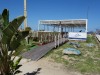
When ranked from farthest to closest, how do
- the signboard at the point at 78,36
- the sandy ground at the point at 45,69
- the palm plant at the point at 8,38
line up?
1. the signboard at the point at 78,36
2. the sandy ground at the point at 45,69
3. the palm plant at the point at 8,38

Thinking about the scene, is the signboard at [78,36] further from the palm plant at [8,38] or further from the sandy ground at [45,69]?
the palm plant at [8,38]

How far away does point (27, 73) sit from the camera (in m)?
8.36

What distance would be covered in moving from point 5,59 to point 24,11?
714cm

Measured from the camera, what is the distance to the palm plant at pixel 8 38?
5754 mm

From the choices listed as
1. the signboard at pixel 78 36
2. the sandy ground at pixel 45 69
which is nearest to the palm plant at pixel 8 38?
the sandy ground at pixel 45 69

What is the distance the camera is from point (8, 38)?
5941 mm

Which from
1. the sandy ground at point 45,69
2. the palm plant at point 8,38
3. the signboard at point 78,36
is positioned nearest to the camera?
the palm plant at point 8,38

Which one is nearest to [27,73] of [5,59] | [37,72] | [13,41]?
[37,72]

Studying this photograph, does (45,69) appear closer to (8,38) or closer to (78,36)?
(8,38)

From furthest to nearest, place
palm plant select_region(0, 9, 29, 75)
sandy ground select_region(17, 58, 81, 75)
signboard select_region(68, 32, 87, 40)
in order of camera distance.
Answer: signboard select_region(68, 32, 87, 40)
sandy ground select_region(17, 58, 81, 75)
palm plant select_region(0, 9, 29, 75)

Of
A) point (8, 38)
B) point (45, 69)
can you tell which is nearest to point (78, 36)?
point (45, 69)

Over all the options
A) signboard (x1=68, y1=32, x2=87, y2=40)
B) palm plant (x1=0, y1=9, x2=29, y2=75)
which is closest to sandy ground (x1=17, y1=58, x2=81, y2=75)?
palm plant (x1=0, y1=9, x2=29, y2=75)

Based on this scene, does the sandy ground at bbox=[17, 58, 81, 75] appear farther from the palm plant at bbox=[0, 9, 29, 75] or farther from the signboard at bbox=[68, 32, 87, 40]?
the signboard at bbox=[68, 32, 87, 40]

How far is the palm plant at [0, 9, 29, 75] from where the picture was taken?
575 centimetres
